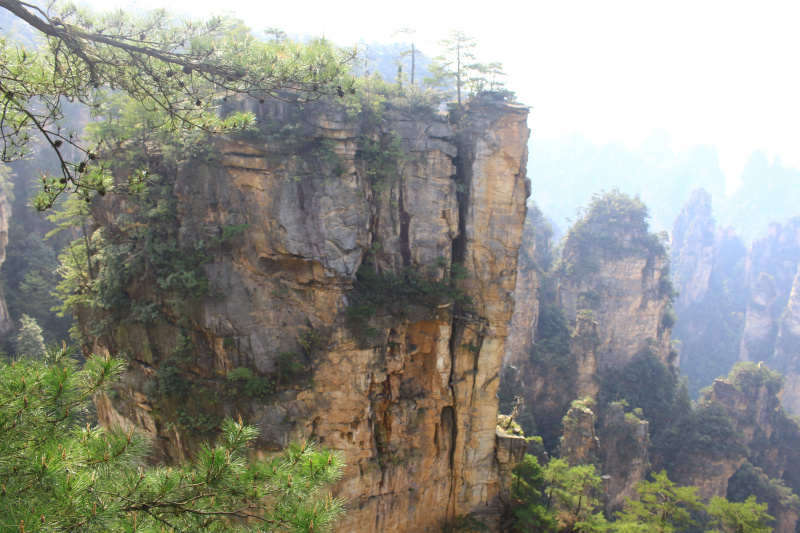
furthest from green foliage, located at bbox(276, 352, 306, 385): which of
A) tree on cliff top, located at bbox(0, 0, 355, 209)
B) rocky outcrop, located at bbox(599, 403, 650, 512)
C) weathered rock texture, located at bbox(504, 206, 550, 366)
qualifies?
rocky outcrop, located at bbox(599, 403, 650, 512)

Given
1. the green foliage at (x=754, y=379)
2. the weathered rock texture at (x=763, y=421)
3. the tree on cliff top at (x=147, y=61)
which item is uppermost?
the tree on cliff top at (x=147, y=61)

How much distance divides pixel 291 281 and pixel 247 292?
1.13 m

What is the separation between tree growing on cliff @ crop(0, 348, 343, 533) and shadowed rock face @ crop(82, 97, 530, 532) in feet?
25.4

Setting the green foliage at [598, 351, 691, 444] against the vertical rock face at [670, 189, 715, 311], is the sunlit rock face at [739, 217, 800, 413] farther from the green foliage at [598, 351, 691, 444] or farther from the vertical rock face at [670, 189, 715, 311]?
the green foliage at [598, 351, 691, 444]

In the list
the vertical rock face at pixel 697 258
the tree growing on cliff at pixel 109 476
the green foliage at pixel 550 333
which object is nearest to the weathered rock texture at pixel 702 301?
the vertical rock face at pixel 697 258

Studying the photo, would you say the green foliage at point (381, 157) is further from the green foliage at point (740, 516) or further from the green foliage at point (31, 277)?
the green foliage at point (31, 277)

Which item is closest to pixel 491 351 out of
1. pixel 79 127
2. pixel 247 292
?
pixel 247 292

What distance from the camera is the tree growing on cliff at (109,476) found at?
9.49ft

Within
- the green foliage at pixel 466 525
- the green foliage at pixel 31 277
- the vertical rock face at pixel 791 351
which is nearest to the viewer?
the green foliage at pixel 466 525

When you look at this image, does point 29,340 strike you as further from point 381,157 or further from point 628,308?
point 628,308

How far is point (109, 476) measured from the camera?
3.30m

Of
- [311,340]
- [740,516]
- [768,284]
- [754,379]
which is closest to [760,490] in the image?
[754,379]

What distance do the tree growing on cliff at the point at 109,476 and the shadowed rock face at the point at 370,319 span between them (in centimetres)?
773

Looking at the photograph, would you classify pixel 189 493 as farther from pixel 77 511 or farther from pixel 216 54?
pixel 216 54
